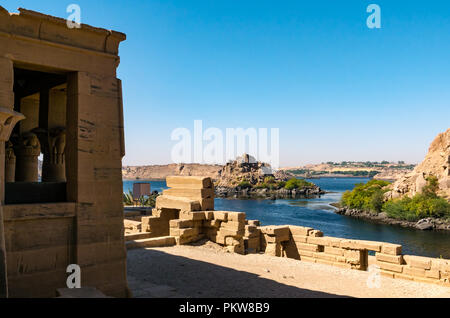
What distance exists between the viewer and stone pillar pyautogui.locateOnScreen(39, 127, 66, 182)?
8141 mm

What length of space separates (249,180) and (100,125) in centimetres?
10312

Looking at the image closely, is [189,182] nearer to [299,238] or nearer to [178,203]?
[178,203]

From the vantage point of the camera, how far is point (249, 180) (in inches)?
4294

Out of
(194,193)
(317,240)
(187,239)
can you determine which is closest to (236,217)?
(187,239)

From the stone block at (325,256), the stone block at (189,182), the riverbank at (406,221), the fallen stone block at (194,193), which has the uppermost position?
the stone block at (189,182)

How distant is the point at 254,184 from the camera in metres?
107

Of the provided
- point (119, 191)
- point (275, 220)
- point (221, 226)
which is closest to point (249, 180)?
point (275, 220)

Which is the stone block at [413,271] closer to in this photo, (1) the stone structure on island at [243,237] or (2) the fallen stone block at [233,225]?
(1) the stone structure on island at [243,237]

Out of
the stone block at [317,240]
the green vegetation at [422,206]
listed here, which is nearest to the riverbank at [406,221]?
the green vegetation at [422,206]

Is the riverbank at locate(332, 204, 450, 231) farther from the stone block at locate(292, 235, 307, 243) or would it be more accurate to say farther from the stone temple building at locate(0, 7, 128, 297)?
the stone temple building at locate(0, 7, 128, 297)

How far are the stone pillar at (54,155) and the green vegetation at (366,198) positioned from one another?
50.0 metres

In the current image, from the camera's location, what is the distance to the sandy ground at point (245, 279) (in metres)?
8.27

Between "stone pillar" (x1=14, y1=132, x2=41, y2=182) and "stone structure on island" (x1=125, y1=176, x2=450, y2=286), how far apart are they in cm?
482
